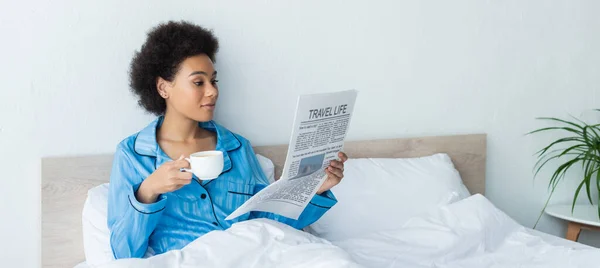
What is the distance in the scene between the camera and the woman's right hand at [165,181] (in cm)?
152

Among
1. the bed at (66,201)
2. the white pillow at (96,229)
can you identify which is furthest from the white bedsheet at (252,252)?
the bed at (66,201)

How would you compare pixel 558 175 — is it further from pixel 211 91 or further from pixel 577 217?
pixel 211 91

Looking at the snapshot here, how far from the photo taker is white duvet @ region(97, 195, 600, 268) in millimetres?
1515

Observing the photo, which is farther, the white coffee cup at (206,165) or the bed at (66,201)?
the bed at (66,201)

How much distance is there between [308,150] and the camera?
158 centimetres

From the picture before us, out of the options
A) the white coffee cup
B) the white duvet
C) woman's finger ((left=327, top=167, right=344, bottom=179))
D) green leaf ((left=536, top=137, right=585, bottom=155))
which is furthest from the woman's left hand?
green leaf ((left=536, top=137, right=585, bottom=155))

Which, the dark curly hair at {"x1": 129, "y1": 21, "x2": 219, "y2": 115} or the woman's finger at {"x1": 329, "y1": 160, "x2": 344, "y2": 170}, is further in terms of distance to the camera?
the dark curly hair at {"x1": 129, "y1": 21, "x2": 219, "y2": 115}

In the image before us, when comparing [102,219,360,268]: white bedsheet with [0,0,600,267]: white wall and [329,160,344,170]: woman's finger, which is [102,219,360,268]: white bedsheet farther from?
[0,0,600,267]: white wall

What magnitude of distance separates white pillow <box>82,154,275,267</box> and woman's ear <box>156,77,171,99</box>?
1.07 ft

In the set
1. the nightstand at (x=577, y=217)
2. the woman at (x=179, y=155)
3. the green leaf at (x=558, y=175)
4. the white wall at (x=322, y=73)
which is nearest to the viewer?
the woman at (x=179, y=155)

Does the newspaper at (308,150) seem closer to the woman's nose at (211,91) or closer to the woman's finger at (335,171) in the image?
the woman's finger at (335,171)

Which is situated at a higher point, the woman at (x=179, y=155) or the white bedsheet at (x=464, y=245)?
the woman at (x=179, y=155)

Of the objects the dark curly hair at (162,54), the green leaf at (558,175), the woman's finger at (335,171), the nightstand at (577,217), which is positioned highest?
the dark curly hair at (162,54)

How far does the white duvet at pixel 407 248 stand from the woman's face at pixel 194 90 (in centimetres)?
37
